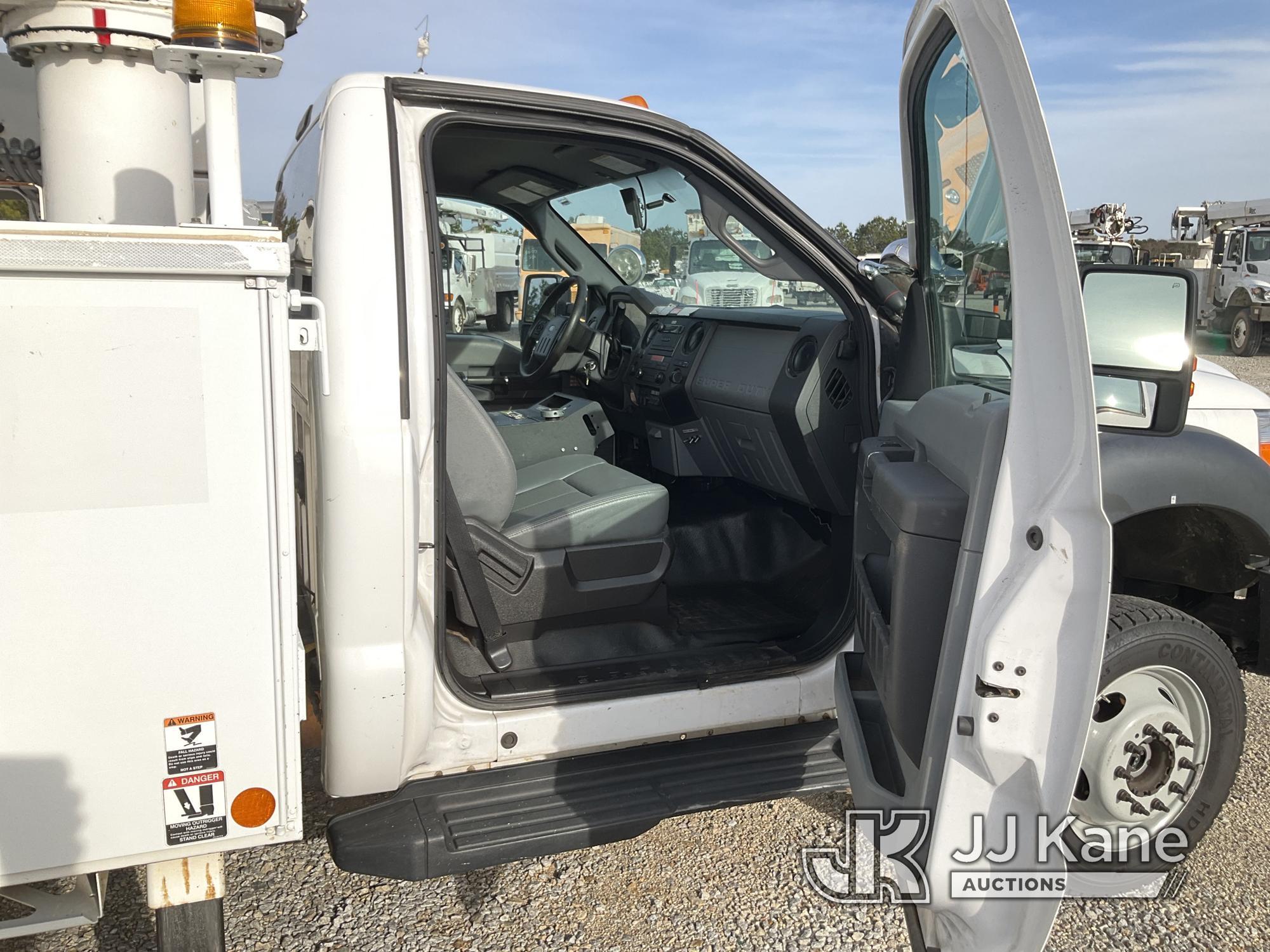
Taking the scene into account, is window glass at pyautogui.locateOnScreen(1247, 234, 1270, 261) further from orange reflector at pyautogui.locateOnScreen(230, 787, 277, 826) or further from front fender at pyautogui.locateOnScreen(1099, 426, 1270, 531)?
orange reflector at pyautogui.locateOnScreen(230, 787, 277, 826)

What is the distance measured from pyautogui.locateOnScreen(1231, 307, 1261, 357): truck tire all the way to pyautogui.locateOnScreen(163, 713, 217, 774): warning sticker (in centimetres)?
1796

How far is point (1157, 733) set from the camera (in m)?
2.46

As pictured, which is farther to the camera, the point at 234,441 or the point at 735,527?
the point at 735,527

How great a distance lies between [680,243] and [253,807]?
234cm

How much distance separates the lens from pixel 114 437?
5.20 feet

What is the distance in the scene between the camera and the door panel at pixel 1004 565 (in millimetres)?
1676

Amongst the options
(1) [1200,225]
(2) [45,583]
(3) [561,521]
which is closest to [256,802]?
(2) [45,583]

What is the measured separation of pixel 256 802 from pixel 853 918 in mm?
1510

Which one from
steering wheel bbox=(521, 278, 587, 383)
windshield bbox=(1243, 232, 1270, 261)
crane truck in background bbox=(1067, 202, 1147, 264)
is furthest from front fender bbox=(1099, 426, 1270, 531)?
windshield bbox=(1243, 232, 1270, 261)

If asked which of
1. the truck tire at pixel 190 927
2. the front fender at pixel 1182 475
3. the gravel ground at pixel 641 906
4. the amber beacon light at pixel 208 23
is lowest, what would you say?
the gravel ground at pixel 641 906

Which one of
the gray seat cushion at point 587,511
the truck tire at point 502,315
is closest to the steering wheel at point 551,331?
the truck tire at point 502,315

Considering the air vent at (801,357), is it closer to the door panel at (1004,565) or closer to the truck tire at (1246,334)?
the door panel at (1004,565)

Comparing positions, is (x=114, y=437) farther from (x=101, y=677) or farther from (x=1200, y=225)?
(x=1200, y=225)

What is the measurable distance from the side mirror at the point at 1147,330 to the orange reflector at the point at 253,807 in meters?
1.72
